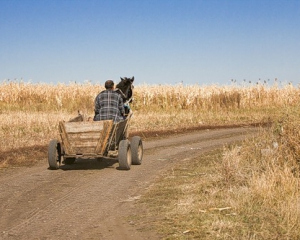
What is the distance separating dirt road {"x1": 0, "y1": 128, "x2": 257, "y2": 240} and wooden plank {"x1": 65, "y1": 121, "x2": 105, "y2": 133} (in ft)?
3.58

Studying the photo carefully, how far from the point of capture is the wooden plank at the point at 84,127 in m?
11.3

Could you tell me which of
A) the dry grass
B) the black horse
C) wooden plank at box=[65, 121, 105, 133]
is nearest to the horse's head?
the black horse

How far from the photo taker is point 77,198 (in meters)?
8.91

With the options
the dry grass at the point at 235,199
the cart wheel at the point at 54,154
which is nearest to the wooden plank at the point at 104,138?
the cart wheel at the point at 54,154

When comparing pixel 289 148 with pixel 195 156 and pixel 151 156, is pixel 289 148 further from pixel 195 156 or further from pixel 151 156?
pixel 151 156

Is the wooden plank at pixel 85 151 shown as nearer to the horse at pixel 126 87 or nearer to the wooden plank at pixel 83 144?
the wooden plank at pixel 83 144

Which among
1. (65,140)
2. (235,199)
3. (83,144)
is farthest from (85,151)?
(235,199)

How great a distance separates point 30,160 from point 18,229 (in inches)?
279

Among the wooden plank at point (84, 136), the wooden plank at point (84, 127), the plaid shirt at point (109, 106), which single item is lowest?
the wooden plank at point (84, 136)

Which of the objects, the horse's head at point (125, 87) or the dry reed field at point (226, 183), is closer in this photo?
the dry reed field at point (226, 183)

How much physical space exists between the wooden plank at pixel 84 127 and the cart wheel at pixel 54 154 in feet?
2.01

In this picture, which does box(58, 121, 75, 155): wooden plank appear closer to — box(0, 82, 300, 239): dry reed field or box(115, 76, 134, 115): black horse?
box(0, 82, 300, 239): dry reed field

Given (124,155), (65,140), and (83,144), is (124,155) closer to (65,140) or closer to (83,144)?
(83,144)

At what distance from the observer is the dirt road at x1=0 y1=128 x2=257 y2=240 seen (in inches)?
269
